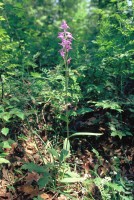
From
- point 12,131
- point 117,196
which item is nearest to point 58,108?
point 12,131

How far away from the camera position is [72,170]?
117 inches

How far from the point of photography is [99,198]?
8.76 ft

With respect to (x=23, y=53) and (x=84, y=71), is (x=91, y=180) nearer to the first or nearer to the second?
(x=84, y=71)

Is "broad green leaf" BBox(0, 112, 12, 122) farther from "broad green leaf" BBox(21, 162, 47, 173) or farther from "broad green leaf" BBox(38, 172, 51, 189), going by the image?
"broad green leaf" BBox(38, 172, 51, 189)

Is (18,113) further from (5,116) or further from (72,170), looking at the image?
(72,170)

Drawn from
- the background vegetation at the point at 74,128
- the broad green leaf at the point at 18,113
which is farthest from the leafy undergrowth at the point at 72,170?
the broad green leaf at the point at 18,113

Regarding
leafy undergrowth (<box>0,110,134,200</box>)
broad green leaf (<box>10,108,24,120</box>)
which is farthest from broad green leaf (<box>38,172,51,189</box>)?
broad green leaf (<box>10,108,24,120</box>)

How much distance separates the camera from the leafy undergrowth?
2576mm

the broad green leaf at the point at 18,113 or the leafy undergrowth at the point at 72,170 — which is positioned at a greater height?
the broad green leaf at the point at 18,113

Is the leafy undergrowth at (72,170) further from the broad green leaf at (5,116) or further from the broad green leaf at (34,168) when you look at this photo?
the broad green leaf at (5,116)

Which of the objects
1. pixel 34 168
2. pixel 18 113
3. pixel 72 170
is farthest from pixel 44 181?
pixel 18 113

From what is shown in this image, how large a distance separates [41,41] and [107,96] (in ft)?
9.43

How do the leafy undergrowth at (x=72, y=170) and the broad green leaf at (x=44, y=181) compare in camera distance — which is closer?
the broad green leaf at (x=44, y=181)

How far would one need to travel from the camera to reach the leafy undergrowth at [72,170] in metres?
2.58
